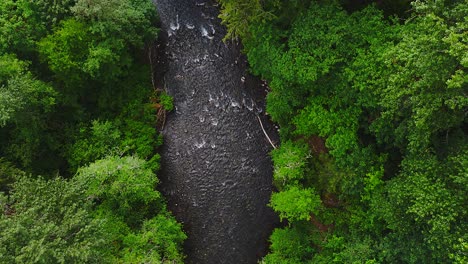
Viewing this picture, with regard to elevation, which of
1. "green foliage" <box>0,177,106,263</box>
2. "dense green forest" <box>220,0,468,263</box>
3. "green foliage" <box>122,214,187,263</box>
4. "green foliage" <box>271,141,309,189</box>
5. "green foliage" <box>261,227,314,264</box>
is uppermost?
"dense green forest" <box>220,0,468,263</box>

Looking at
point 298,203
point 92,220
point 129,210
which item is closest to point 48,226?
point 92,220

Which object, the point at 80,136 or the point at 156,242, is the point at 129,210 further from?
the point at 80,136

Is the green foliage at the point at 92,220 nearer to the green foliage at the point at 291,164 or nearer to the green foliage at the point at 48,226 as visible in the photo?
the green foliage at the point at 48,226

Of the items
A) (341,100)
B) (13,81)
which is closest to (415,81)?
(341,100)

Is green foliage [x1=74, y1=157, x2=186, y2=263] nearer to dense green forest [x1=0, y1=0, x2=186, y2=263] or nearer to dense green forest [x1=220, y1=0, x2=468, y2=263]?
dense green forest [x1=0, y1=0, x2=186, y2=263]

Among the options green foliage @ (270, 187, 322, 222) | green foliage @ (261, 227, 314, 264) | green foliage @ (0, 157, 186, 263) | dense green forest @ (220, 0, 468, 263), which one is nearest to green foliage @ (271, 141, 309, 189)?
dense green forest @ (220, 0, 468, 263)

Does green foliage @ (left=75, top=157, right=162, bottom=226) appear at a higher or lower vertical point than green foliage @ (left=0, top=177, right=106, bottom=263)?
lower
